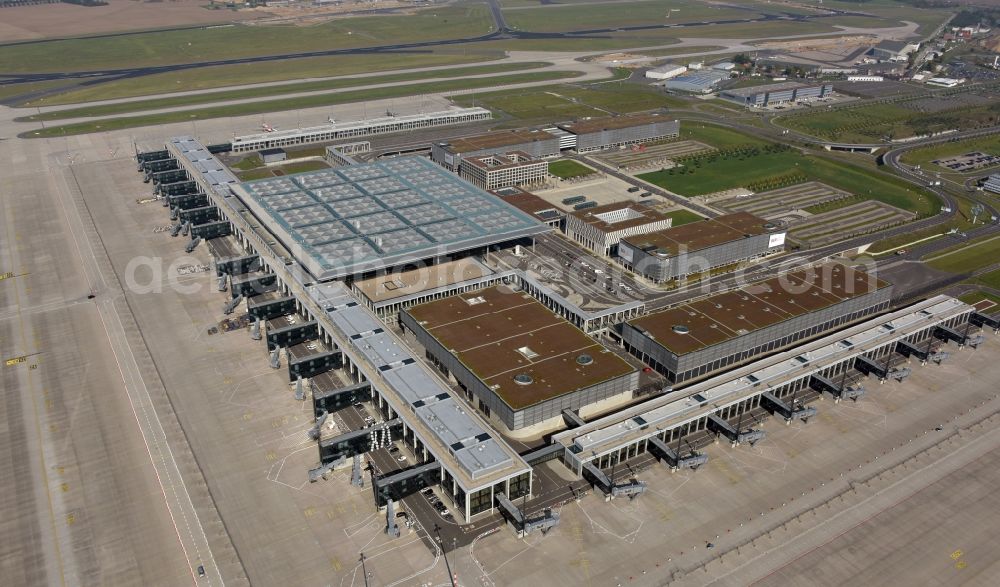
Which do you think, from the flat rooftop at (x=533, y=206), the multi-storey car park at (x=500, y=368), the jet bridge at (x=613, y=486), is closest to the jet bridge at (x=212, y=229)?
the multi-storey car park at (x=500, y=368)

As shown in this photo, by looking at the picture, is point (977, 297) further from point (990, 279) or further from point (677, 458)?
point (677, 458)

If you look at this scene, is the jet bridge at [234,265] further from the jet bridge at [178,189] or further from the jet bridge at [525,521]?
the jet bridge at [525,521]

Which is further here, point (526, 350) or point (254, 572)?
point (526, 350)

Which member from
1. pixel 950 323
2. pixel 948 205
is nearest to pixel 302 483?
pixel 950 323

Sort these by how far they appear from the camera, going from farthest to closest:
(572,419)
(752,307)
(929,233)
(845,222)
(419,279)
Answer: (845,222)
(929,233)
(419,279)
(752,307)
(572,419)

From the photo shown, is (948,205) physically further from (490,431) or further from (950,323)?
(490,431)

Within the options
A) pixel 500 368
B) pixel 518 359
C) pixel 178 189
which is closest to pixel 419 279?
pixel 518 359
